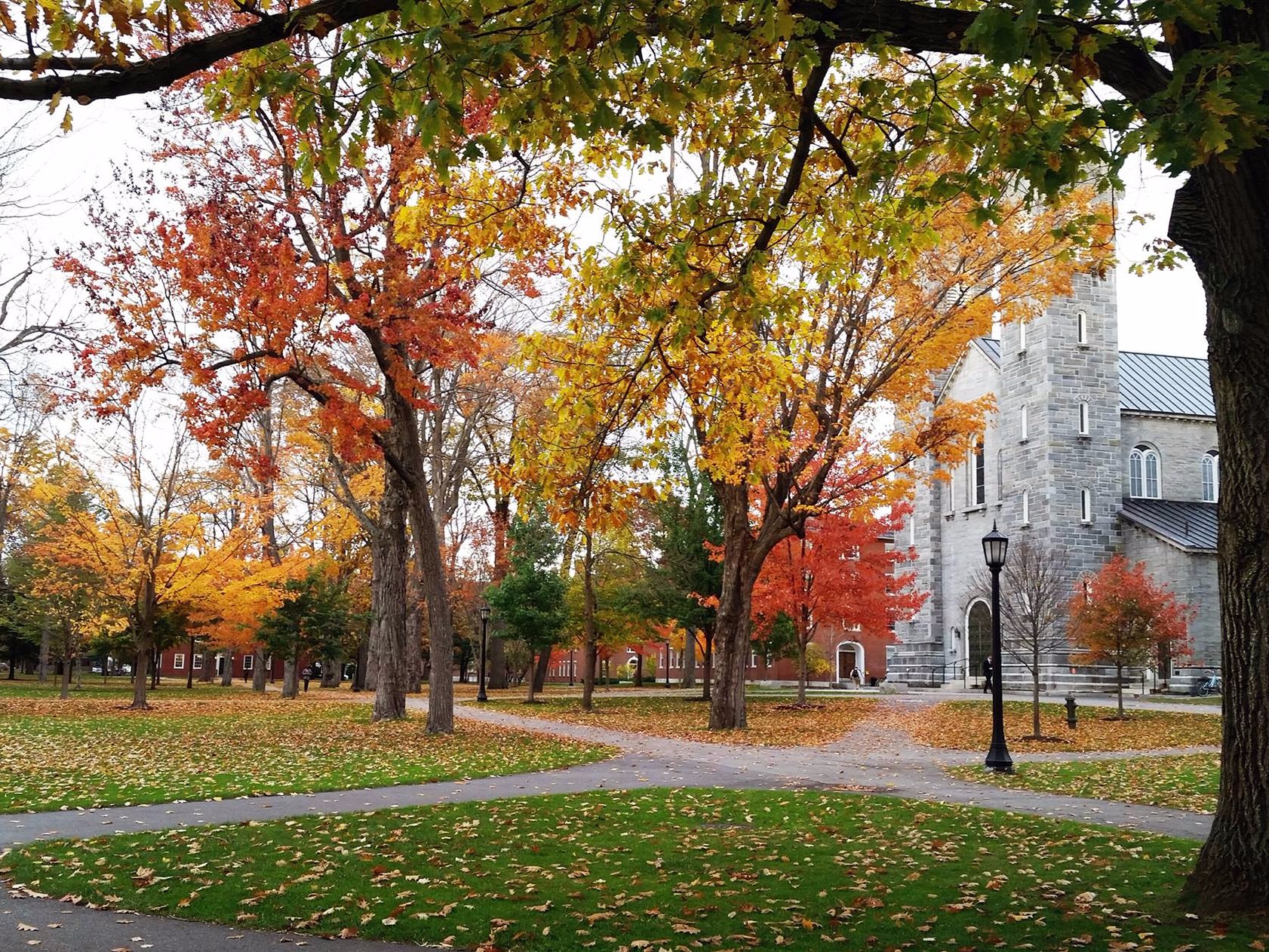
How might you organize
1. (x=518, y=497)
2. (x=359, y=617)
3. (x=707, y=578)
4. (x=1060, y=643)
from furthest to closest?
(x=359, y=617), (x=1060, y=643), (x=707, y=578), (x=518, y=497)

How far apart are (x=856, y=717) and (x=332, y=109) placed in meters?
25.2

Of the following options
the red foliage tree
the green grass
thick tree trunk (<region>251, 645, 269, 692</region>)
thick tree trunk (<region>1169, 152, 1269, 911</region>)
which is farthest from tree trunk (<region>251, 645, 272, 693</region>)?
thick tree trunk (<region>1169, 152, 1269, 911</region>)

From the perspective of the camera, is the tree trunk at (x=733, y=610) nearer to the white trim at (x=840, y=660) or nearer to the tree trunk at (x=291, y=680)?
the tree trunk at (x=291, y=680)

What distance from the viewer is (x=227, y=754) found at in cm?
1550

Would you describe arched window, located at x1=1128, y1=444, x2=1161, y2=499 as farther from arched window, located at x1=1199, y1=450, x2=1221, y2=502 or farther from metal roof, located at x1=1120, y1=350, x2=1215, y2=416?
arched window, located at x1=1199, y1=450, x2=1221, y2=502

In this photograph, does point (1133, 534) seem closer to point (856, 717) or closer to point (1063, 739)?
point (856, 717)

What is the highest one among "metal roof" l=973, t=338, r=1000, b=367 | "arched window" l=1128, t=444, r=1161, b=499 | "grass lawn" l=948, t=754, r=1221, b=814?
"metal roof" l=973, t=338, r=1000, b=367

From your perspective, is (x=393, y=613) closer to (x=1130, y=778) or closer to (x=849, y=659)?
(x=1130, y=778)

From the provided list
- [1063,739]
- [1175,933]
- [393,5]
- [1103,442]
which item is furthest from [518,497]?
[1103,442]

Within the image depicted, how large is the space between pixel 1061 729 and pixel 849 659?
1902 inches

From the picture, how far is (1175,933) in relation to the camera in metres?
5.66

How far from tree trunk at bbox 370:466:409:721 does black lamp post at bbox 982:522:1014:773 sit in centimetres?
1158

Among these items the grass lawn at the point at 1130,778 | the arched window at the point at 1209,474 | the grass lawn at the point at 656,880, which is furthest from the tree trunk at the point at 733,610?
the arched window at the point at 1209,474

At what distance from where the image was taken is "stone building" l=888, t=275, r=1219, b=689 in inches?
1467
